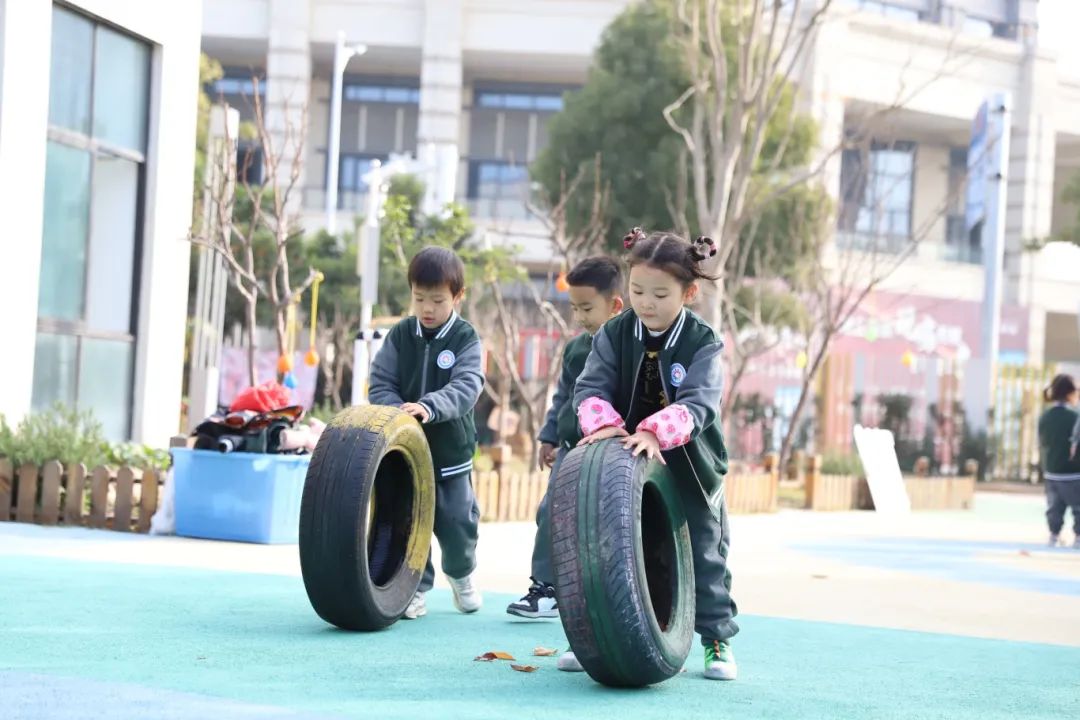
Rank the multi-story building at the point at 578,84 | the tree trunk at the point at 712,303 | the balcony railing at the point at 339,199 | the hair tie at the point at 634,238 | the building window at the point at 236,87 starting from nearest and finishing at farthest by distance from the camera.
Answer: the hair tie at the point at 634,238 < the tree trunk at the point at 712,303 < the multi-story building at the point at 578,84 < the building window at the point at 236,87 < the balcony railing at the point at 339,199

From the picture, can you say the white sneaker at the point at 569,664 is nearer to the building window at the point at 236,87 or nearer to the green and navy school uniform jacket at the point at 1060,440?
the green and navy school uniform jacket at the point at 1060,440

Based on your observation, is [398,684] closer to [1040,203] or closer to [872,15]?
[872,15]

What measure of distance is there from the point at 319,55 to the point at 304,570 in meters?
37.7

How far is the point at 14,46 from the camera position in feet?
37.9

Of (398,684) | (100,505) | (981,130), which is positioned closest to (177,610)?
(398,684)

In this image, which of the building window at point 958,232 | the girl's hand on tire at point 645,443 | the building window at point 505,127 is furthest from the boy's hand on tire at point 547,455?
the building window at point 958,232

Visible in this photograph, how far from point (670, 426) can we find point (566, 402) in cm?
189

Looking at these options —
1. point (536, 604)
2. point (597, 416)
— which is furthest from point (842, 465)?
point (597, 416)

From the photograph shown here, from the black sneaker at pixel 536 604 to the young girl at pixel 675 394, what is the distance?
142 centimetres

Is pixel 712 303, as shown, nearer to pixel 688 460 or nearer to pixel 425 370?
pixel 425 370

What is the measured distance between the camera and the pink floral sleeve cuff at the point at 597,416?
16.3 feet

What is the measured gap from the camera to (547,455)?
6547mm

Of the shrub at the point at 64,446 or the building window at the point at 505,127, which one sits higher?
the building window at the point at 505,127

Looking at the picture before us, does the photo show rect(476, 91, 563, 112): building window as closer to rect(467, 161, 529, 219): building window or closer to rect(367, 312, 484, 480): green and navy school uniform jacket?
rect(467, 161, 529, 219): building window
